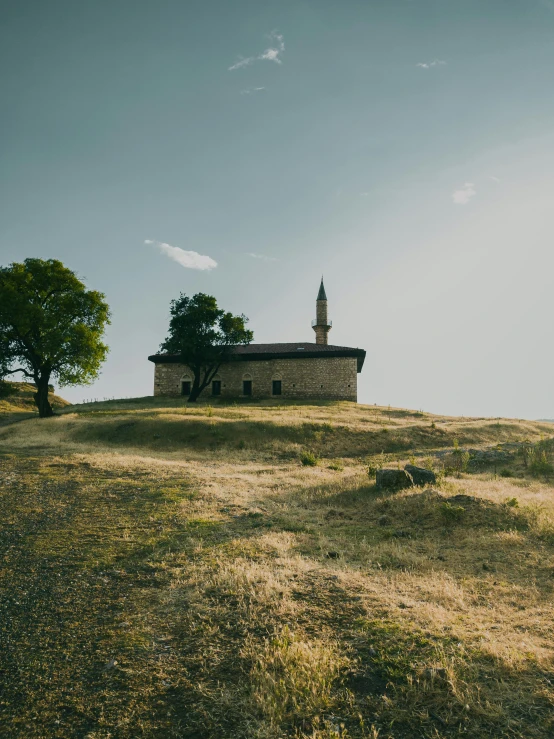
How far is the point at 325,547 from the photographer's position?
8023 millimetres

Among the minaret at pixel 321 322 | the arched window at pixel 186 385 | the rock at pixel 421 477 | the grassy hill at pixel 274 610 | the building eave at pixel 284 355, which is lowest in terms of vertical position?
the grassy hill at pixel 274 610

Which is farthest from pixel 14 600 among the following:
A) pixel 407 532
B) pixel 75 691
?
pixel 407 532

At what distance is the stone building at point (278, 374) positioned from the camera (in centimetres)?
4644

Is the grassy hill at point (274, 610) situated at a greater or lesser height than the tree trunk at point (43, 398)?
lesser

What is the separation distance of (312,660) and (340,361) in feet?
140

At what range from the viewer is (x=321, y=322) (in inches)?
2205

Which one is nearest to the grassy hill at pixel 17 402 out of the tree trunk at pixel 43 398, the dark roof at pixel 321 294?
the tree trunk at pixel 43 398

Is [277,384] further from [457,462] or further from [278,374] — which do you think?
[457,462]

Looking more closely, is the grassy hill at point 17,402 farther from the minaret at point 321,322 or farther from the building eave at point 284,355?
the minaret at point 321,322

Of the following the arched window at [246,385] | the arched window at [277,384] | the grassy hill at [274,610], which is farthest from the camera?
the arched window at [246,385]

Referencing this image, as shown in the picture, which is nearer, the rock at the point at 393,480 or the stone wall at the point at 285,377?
the rock at the point at 393,480

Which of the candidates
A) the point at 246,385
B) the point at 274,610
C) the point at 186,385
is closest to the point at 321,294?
the point at 246,385

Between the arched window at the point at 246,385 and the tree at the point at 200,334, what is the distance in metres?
4.38

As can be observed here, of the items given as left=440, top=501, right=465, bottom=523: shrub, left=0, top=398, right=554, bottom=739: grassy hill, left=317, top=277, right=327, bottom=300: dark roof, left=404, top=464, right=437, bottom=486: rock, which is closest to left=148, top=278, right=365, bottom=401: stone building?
left=317, top=277, right=327, bottom=300: dark roof
